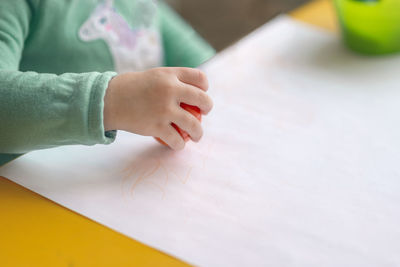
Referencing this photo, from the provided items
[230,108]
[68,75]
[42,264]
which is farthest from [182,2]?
[42,264]

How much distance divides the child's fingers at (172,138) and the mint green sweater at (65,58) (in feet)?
0.16

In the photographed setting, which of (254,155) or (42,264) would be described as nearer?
(42,264)

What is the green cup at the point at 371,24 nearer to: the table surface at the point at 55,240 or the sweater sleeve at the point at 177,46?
the sweater sleeve at the point at 177,46

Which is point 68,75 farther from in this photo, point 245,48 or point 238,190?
point 245,48

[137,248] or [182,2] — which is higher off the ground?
[137,248]

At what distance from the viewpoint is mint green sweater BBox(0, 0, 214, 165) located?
0.40 m

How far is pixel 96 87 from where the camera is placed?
0.40 m

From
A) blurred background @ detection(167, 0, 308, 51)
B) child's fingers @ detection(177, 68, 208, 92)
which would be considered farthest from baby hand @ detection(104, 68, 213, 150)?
blurred background @ detection(167, 0, 308, 51)

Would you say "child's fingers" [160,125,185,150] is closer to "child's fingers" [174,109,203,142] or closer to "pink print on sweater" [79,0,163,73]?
"child's fingers" [174,109,203,142]

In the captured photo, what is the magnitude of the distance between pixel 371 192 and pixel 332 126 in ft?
0.33

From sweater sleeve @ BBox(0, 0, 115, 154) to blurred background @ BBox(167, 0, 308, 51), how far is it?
90cm

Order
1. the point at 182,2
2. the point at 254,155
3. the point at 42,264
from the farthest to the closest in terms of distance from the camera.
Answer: the point at 182,2, the point at 254,155, the point at 42,264

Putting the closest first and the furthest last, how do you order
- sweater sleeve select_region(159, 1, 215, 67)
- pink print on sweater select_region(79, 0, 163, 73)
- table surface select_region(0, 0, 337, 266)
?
table surface select_region(0, 0, 337, 266) → pink print on sweater select_region(79, 0, 163, 73) → sweater sleeve select_region(159, 1, 215, 67)

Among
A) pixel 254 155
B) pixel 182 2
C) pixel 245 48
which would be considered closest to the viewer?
pixel 254 155
